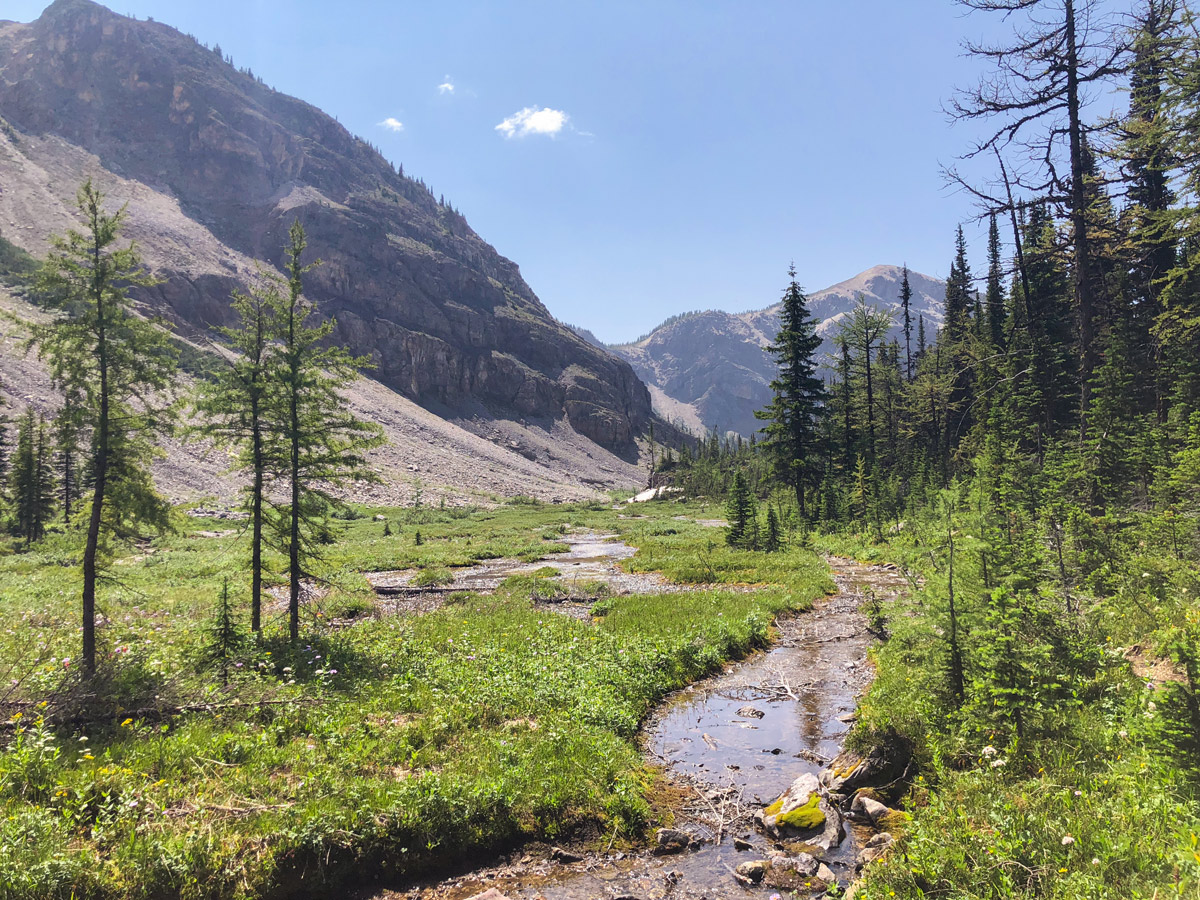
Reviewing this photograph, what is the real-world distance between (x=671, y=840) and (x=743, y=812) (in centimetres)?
122

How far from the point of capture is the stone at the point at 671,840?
23.0ft

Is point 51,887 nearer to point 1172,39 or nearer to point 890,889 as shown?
point 890,889

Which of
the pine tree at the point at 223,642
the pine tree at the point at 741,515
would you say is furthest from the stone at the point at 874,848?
the pine tree at the point at 741,515

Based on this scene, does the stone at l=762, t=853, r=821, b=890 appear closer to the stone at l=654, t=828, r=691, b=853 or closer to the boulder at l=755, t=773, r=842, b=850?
the boulder at l=755, t=773, r=842, b=850

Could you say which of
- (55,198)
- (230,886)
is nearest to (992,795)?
(230,886)

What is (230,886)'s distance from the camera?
19.4ft

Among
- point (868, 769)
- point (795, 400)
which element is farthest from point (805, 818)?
point (795, 400)

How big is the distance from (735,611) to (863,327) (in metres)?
40.4

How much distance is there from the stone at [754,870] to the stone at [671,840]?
32.9 inches

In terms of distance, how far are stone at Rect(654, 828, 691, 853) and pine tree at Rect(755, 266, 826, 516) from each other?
3575 cm

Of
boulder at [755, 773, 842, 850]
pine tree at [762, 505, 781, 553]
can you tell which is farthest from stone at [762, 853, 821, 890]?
pine tree at [762, 505, 781, 553]

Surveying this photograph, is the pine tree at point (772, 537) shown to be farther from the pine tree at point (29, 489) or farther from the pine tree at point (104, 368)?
the pine tree at point (29, 489)

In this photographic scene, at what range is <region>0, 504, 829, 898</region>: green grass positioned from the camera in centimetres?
610

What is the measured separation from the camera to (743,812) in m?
7.66
